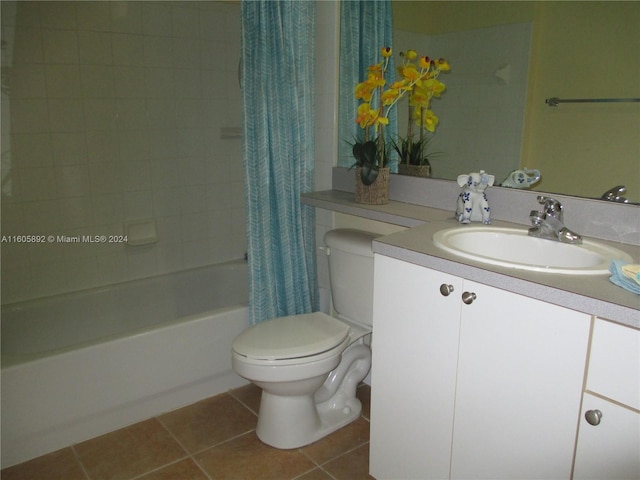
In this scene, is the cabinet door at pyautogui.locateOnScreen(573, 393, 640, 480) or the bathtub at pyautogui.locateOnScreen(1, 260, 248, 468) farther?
the bathtub at pyautogui.locateOnScreen(1, 260, 248, 468)

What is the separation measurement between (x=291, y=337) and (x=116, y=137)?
149 cm

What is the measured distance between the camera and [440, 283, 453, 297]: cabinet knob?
1389mm

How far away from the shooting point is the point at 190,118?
2887 mm

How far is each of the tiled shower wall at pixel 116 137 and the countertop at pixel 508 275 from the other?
4.69 feet

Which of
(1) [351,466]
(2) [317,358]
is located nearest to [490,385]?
(2) [317,358]

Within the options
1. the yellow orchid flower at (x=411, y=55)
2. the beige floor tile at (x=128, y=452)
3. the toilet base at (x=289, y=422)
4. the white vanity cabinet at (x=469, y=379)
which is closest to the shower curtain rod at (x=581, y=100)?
the yellow orchid flower at (x=411, y=55)

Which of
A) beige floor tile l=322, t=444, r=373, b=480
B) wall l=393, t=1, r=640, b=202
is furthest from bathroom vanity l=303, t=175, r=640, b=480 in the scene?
wall l=393, t=1, r=640, b=202

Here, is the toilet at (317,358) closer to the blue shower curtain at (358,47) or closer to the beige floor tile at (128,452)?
the beige floor tile at (128,452)

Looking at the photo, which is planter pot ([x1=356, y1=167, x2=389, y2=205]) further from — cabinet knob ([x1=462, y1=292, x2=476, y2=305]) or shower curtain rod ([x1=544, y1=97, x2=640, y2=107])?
cabinet knob ([x1=462, y1=292, x2=476, y2=305])

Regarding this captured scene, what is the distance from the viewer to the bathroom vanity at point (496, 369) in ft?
3.65

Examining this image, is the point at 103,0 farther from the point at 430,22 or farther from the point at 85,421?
the point at 85,421

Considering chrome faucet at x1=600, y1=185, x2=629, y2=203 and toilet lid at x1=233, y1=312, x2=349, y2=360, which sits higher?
chrome faucet at x1=600, y1=185, x2=629, y2=203

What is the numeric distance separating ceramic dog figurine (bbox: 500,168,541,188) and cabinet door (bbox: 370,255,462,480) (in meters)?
0.55

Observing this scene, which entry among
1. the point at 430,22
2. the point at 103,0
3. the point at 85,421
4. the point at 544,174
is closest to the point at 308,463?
the point at 85,421
